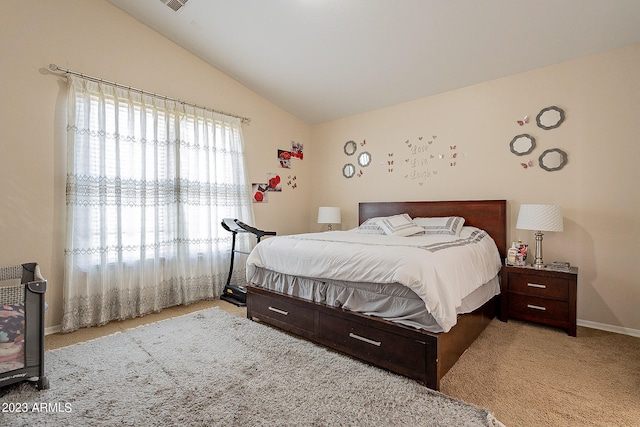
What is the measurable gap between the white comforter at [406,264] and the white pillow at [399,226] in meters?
0.45

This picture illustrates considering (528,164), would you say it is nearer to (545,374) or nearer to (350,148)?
(545,374)

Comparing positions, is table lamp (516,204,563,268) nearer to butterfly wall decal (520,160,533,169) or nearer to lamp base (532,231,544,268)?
lamp base (532,231,544,268)

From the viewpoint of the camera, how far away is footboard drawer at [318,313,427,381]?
1894mm

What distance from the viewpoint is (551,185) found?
10.2 feet

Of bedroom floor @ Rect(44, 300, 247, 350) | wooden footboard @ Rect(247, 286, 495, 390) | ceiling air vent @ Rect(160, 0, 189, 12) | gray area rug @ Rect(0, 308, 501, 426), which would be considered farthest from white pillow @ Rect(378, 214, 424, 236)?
ceiling air vent @ Rect(160, 0, 189, 12)

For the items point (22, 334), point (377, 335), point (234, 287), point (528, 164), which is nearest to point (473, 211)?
point (528, 164)

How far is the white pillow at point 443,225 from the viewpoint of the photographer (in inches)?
129

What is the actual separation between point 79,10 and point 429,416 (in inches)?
172

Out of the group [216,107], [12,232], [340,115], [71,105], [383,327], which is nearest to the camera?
[383,327]

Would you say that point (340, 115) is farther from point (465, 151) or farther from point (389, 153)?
point (465, 151)

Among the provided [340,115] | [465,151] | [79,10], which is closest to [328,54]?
[340,115]

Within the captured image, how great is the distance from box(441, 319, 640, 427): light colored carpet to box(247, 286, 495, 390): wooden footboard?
0.47ft

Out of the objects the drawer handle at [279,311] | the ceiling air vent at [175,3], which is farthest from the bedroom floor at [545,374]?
the ceiling air vent at [175,3]

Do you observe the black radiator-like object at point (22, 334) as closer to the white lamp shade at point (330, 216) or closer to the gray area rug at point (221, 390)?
the gray area rug at point (221, 390)
